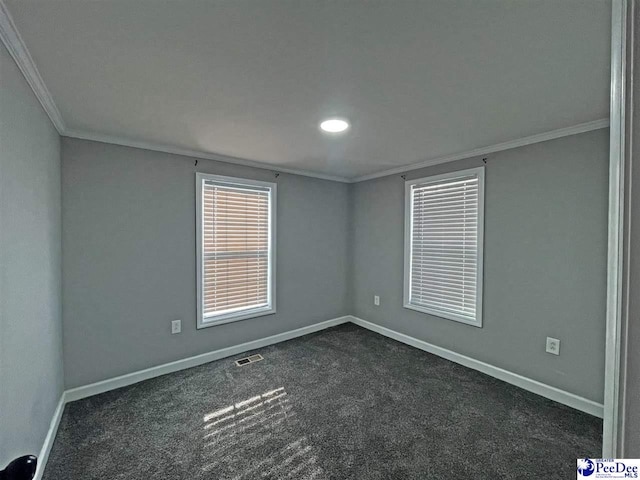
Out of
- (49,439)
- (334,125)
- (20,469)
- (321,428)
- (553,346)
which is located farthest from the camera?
(553,346)

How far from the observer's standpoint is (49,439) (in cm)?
182

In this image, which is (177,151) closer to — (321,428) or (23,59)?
(23,59)

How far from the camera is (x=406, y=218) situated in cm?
355

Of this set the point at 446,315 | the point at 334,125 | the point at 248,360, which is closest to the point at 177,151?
the point at 334,125

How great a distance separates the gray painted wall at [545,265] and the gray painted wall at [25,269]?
131 inches

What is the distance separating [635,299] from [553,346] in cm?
259

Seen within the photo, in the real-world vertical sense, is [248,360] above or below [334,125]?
below

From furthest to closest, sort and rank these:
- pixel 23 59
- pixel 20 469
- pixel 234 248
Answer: pixel 234 248, pixel 23 59, pixel 20 469

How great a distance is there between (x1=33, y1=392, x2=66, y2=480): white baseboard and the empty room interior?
0.07 feet

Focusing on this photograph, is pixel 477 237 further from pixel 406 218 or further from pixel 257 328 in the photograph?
pixel 257 328

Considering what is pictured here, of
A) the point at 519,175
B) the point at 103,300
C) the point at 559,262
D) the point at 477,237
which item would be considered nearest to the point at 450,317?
the point at 477,237

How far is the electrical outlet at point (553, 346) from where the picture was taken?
2.38 meters

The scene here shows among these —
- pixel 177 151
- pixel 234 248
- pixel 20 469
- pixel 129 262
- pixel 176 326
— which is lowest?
pixel 176 326

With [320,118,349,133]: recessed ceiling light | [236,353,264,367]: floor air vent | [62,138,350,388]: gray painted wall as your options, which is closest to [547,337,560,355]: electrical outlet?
[320,118,349,133]: recessed ceiling light
